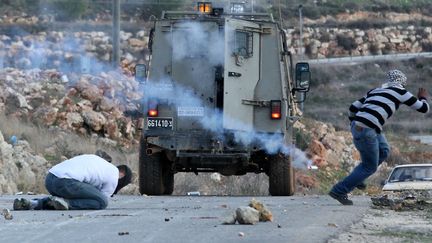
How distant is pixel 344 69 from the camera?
274 feet

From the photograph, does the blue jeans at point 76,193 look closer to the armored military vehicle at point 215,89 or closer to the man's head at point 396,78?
the man's head at point 396,78

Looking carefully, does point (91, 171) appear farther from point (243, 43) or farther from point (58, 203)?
point (243, 43)

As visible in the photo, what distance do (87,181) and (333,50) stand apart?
76.0 metres

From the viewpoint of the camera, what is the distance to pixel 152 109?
2056cm

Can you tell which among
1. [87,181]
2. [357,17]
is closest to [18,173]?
[87,181]

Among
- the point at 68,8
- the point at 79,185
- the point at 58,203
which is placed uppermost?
the point at 68,8

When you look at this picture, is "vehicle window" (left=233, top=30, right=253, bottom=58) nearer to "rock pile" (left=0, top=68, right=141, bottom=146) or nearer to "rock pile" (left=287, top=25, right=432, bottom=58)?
"rock pile" (left=0, top=68, right=141, bottom=146)

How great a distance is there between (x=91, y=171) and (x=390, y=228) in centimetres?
425

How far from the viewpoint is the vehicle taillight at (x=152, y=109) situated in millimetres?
20562

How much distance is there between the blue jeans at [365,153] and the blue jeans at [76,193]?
3.37m

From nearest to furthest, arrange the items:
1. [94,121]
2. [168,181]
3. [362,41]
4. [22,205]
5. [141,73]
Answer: [22,205], [141,73], [168,181], [94,121], [362,41]

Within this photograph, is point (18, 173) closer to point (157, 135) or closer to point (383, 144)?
point (157, 135)

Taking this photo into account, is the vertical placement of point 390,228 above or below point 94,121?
below

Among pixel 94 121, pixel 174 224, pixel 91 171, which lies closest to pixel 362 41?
pixel 94 121
